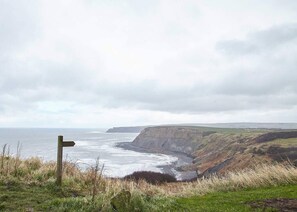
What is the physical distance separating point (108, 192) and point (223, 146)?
2759 inches

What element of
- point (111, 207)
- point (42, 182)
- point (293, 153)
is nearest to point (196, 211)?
point (111, 207)

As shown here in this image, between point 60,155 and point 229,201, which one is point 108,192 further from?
point 229,201

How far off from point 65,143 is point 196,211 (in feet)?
20.7

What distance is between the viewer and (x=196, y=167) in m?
65.6

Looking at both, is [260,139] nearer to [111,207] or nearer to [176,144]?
[176,144]

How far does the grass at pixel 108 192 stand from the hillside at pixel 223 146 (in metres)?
12.5

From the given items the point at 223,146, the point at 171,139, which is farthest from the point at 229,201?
the point at 171,139

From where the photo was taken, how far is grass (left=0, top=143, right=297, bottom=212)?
1005 cm

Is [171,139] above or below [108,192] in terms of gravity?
below

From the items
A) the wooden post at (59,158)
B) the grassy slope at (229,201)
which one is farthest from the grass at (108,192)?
the wooden post at (59,158)

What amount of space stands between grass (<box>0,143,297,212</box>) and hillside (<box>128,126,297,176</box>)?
1248 centimetres

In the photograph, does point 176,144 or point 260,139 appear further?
A: point 176,144

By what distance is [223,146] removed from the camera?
78.8 metres

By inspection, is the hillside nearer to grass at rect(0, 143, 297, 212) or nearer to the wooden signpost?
grass at rect(0, 143, 297, 212)
